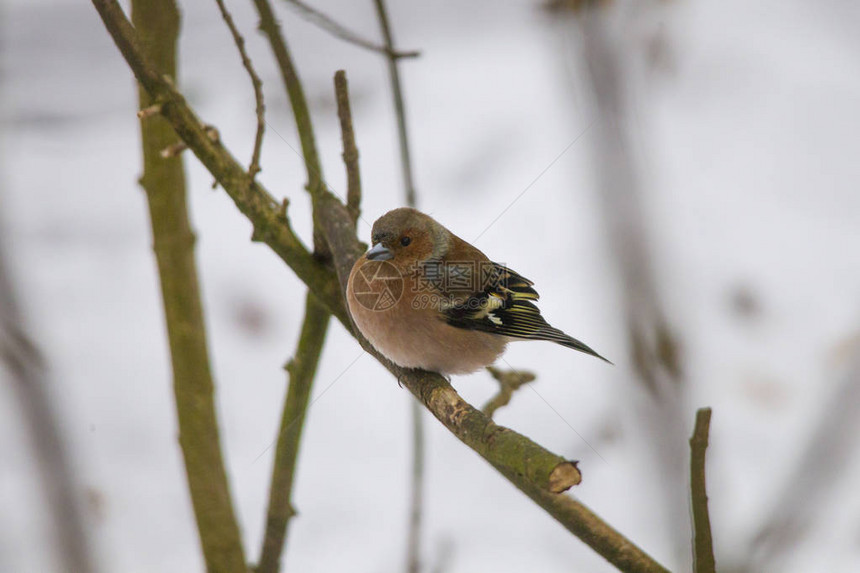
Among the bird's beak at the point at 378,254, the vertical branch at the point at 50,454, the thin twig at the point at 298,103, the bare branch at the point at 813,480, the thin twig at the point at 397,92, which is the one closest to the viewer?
the vertical branch at the point at 50,454

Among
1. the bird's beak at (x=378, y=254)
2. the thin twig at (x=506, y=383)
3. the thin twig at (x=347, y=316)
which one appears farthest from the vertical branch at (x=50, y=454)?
the thin twig at (x=506, y=383)

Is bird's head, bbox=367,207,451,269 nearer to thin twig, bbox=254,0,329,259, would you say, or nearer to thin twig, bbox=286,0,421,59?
thin twig, bbox=254,0,329,259

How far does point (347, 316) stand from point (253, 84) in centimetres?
115

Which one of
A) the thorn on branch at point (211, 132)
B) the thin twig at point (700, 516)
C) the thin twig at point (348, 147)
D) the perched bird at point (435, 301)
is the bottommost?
the perched bird at point (435, 301)

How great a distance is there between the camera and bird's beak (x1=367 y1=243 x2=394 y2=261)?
10.5 ft

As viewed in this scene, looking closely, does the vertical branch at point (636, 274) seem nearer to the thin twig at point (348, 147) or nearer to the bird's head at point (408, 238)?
the thin twig at point (348, 147)

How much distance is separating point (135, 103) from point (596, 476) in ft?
11.1

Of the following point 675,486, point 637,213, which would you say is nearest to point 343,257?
point 637,213

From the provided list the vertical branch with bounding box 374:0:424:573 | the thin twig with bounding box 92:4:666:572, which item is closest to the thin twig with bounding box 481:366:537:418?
the thin twig with bounding box 92:4:666:572

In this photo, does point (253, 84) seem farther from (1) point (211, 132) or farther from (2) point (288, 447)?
(2) point (288, 447)

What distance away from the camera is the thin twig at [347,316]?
187cm

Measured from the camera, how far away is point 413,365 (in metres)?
3.13

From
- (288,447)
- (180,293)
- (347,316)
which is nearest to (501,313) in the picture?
(347,316)

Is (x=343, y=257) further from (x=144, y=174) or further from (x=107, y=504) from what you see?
(x=107, y=504)
